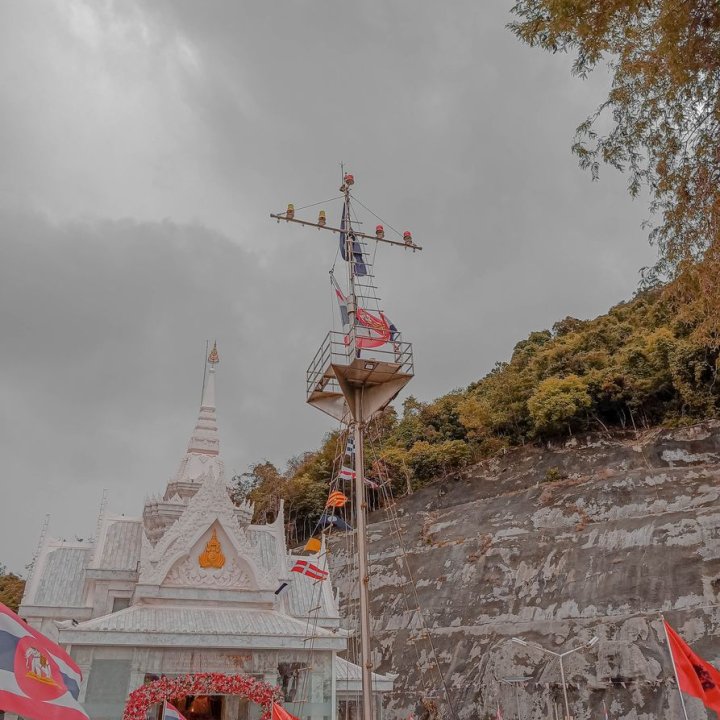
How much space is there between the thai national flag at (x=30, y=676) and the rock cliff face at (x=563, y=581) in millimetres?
14536

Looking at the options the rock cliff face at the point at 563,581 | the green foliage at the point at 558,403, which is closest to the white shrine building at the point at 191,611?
the rock cliff face at the point at 563,581

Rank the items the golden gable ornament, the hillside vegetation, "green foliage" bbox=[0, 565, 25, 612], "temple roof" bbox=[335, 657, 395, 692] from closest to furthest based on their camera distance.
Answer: "temple roof" bbox=[335, 657, 395, 692]
the golden gable ornament
the hillside vegetation
"green foliage" bbox=[0, 565, 25, 612]

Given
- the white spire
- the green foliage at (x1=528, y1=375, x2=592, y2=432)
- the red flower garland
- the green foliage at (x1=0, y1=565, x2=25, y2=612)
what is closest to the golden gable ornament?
the red flower garland

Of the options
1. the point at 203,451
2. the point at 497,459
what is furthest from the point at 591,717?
the point at 497,459

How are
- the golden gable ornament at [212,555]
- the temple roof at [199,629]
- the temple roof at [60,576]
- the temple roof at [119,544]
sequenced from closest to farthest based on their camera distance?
the temple roof at [199,629] < the golden gable ornament at [212,555] < the temple roof at [60,576] < the temple roof at [119,544]

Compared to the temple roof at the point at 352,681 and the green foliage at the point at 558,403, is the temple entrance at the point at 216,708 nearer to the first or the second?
the temple roof at the point at 352,681

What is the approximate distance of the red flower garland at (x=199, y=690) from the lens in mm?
13703

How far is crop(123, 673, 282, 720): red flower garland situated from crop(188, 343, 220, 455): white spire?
9.98 m

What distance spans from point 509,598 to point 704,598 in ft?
26.5

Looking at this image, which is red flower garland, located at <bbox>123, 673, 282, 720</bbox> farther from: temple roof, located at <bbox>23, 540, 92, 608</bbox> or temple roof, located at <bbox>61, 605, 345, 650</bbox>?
temple roof, located at <bbox>23, 540, 92, 608</bbox>

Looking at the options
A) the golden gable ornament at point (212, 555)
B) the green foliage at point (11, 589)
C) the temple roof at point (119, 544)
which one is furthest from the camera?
the green foliage at point (11, 589)

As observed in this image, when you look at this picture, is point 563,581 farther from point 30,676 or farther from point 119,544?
point 30,676

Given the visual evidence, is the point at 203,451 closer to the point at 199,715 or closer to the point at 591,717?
the point at 199,715

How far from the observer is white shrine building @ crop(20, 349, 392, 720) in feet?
47.8
